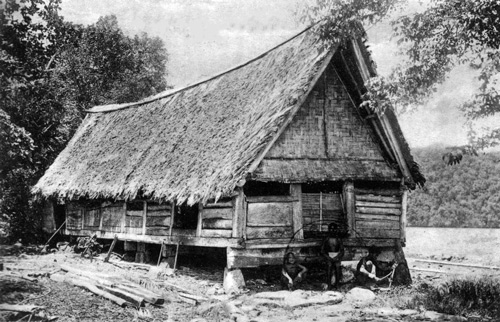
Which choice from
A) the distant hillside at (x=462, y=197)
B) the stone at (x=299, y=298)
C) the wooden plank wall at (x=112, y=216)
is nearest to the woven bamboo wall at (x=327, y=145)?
the stone at (x=299, y=298)

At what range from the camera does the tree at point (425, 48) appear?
8180 millimetres

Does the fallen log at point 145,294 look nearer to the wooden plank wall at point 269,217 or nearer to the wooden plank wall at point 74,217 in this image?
the wooden plank wall at point 269,217

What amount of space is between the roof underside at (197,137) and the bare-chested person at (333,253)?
2410 millimetres

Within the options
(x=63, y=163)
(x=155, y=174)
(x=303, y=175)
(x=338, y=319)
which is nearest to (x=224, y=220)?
(x=303, y=175)

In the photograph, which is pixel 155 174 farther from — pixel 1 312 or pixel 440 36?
pixel 440 36

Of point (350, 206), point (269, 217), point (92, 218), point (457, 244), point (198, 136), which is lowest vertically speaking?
point (457, 244)

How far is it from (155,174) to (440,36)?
298 inches

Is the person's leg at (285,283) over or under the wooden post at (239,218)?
under

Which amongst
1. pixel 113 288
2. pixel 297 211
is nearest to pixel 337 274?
pixel 297 211

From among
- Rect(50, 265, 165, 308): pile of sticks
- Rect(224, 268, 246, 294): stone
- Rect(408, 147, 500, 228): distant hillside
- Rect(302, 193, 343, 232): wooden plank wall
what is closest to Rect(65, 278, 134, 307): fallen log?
Rect(50, 265, 165, 308): pile of sticks

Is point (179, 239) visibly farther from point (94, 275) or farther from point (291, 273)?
point (291, 273)

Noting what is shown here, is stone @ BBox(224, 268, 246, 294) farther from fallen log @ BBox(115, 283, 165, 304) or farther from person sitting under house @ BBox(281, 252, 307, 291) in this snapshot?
fallen log @ BBox(115, 283, 165, 304)

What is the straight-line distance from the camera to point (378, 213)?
1162 centimetres

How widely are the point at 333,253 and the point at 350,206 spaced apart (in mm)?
1280
